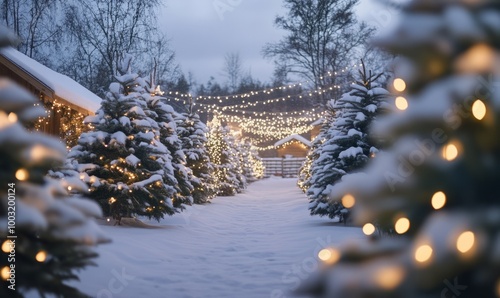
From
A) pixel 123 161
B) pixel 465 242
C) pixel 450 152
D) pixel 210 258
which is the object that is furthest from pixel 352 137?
pixel 465 242

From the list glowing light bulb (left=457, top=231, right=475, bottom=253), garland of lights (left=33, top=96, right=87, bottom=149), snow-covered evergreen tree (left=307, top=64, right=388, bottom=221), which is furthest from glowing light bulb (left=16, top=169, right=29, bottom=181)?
garland of lights (left=33, top=96, right=87, bottom=149)

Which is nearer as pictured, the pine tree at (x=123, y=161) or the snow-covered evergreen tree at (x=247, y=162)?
the pine tree at (x=123, y=161)

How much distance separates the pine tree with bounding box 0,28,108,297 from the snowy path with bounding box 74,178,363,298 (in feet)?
5.32

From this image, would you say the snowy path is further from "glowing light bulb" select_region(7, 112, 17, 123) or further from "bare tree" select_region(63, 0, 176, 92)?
"bare tree" select_region(63, 0, 176, 92)

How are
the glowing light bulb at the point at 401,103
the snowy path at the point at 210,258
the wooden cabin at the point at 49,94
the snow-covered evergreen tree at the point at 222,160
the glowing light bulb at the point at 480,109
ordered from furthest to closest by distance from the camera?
1. the snow-covered evergreen tree at the point at 222,160
2. the wooden cabin at the point at 49,94
3. the snowy path at the point at 210,258
4. the glowing light bulb at the point at 401,103
5. the glowing light bulb at the point at 480,109

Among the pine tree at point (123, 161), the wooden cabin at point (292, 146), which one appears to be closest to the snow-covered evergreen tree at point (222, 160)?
the pine tree at point (123, 161)

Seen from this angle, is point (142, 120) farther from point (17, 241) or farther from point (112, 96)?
point (17, 241)

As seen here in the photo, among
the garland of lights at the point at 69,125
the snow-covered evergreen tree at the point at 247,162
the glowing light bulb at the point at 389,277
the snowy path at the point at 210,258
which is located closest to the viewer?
the glowing light bulb at the point at 389,277

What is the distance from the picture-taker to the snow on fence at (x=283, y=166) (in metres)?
56.8

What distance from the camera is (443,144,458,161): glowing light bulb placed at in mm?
2352

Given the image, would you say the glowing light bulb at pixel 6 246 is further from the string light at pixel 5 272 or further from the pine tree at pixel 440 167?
the pine tree at pixel 440 167

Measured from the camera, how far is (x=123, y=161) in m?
11.3

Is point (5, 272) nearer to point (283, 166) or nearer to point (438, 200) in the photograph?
point (438, 200)

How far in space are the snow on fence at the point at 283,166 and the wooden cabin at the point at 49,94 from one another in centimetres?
3850
